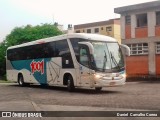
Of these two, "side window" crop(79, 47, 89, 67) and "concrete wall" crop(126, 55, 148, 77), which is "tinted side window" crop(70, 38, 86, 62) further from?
"concrete wall" crop(126, 55, 148, 77)

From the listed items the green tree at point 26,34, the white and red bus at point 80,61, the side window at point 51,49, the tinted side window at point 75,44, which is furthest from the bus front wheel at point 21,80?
the green tree at point 26,34

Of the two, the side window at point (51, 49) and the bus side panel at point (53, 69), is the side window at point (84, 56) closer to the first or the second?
the bus side panel at point (53, 69)

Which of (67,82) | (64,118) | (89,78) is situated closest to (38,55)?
(67,82)

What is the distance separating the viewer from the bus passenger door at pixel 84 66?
19.5m

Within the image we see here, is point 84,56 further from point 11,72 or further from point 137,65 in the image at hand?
point 137,65

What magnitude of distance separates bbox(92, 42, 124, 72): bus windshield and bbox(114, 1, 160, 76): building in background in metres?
16.5

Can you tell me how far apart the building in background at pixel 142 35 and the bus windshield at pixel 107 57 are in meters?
16.5

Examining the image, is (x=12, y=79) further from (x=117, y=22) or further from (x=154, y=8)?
(x=117, y=22)

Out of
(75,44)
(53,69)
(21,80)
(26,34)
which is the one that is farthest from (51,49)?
(26,34)

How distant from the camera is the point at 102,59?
19.4 meters

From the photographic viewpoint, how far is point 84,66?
19.7 m

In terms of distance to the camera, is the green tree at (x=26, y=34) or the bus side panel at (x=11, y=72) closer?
the bus side panel at (x=11, y=72)

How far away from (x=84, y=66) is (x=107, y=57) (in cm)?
130

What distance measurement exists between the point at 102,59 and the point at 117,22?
63.2 metres
